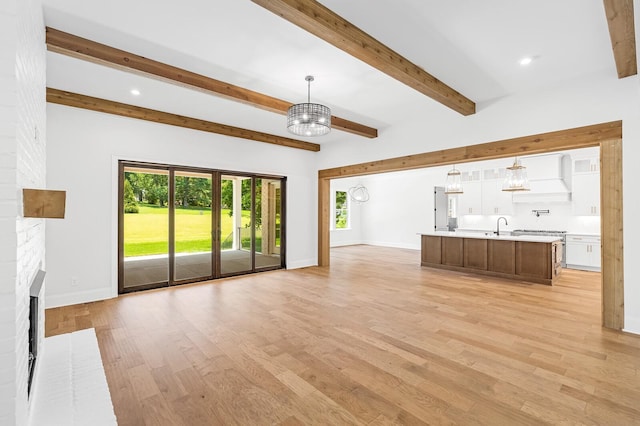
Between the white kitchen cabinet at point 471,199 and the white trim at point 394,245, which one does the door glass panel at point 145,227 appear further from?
the white trim at point 394,245

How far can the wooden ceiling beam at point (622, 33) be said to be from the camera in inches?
93.1

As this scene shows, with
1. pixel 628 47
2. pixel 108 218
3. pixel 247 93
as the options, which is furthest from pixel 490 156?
pixel 108 218

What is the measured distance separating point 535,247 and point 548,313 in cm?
241

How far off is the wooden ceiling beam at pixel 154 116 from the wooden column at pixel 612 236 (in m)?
5.56

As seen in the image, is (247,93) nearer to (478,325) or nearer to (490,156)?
(490,156)

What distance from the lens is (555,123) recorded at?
4.21 m

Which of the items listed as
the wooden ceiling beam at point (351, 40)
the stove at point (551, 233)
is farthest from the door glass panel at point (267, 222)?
the stove at point (551, 233)

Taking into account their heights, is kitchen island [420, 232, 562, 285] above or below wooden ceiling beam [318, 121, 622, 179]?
below

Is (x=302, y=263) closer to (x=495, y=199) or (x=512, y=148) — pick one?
(x=512, y=148)

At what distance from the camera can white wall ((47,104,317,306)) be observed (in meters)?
4.52

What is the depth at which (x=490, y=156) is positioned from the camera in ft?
15.8

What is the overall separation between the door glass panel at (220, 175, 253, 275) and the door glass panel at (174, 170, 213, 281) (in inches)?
11.2

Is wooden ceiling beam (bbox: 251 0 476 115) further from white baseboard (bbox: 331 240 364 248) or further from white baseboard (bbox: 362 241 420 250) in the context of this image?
white baseboard (bbox: 331 240 364 248)

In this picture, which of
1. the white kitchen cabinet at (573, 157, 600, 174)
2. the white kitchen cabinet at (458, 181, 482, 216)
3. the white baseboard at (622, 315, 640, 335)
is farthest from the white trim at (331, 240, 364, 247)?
the white baseboard at (622, 315, 640, 335)
